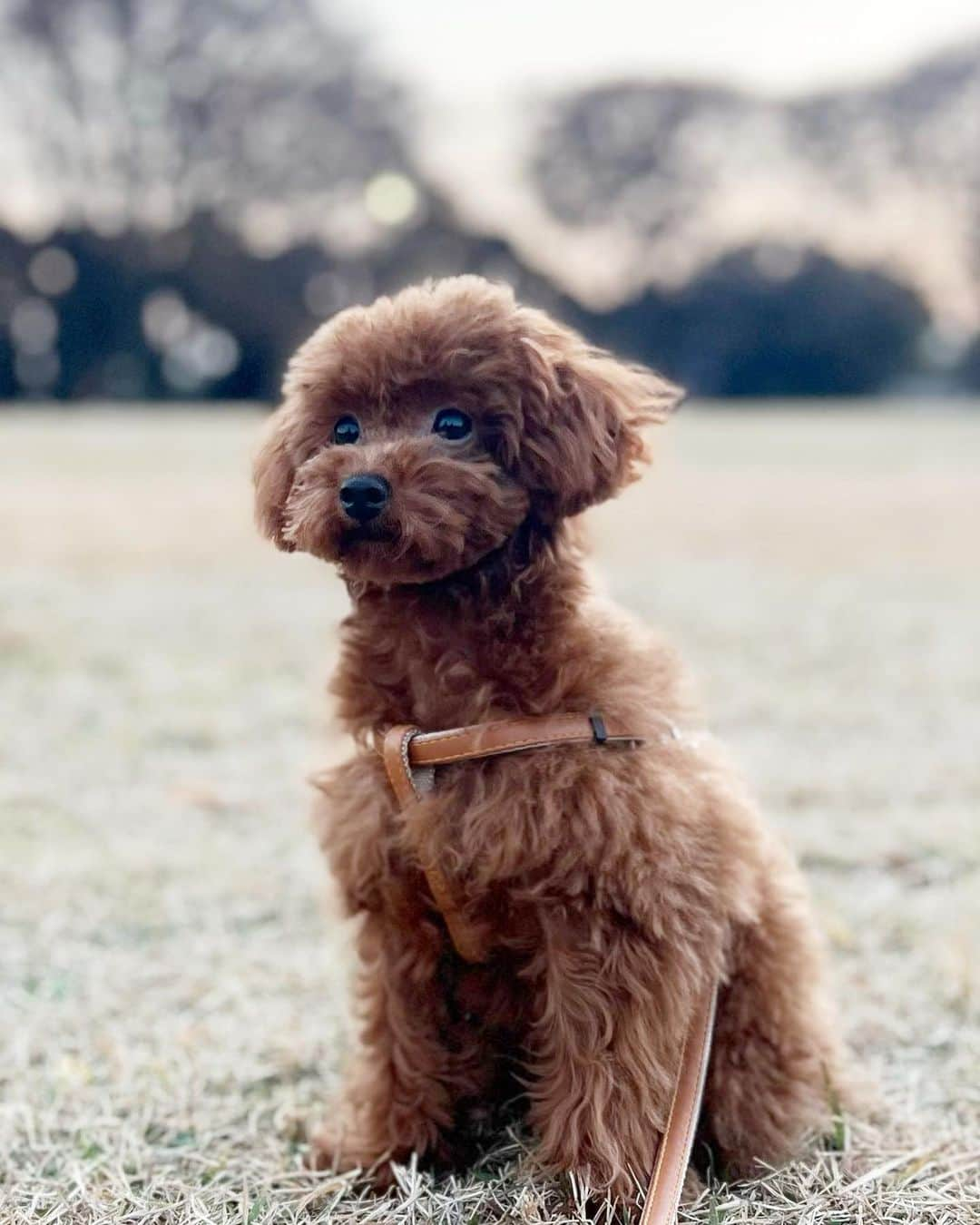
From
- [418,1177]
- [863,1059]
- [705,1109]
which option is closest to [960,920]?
[863,1059]

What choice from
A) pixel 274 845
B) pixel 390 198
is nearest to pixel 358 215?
pixel 390 198

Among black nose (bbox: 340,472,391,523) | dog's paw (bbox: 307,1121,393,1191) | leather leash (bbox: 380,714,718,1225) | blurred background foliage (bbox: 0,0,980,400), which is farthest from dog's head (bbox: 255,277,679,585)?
blurred background foliage (bbox: 0,0,980,400)

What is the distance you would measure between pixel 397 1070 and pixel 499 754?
2.16 feet

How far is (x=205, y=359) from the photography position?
20.1 metres

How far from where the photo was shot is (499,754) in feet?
6.61

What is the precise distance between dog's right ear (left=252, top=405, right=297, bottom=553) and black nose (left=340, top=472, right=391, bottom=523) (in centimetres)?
25

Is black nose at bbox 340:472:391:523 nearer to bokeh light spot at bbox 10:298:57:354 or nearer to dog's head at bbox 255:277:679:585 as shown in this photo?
dog's head at bbox 255:277:679:585

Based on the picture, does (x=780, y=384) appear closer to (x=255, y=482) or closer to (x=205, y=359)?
(x=205, y=359)

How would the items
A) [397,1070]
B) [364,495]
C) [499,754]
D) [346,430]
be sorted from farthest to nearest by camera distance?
[397,1070]
[346,430]
[499,754]
[364,495]

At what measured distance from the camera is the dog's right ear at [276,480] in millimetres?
2174

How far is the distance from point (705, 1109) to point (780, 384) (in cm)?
2397

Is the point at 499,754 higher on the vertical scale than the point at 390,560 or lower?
lower

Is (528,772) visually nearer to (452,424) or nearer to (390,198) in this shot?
(452,424)

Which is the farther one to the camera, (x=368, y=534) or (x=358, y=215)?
(x=358, y=215)
